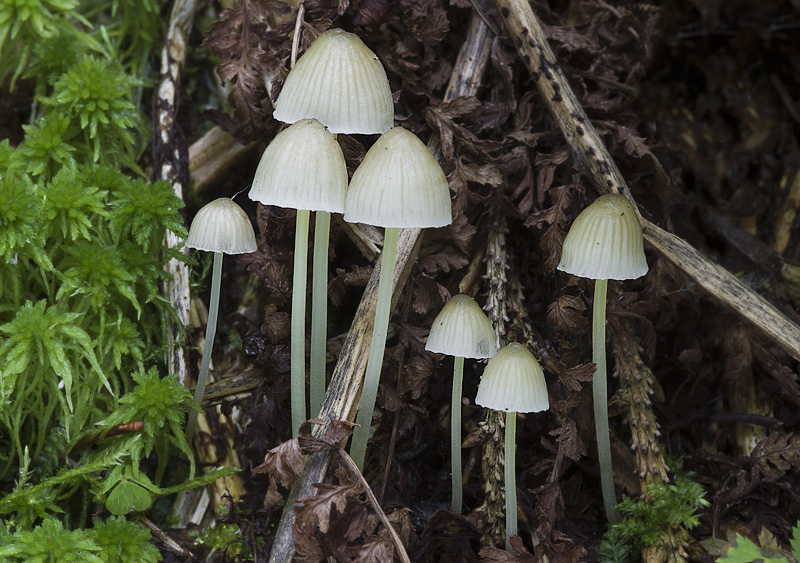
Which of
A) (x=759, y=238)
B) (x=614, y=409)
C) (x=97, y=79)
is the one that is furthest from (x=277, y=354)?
(x=759, y=238)

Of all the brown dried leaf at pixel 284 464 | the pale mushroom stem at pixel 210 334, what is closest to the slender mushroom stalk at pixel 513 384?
the brown dried leaf at pixel 284 464

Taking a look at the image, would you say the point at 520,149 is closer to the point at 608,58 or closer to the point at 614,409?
the point at 608,58

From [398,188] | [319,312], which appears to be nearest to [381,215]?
[398,188]

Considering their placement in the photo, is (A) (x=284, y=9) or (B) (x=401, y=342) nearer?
(B) (x=401, y=342)

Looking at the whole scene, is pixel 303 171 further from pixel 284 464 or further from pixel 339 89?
pixel 284 464

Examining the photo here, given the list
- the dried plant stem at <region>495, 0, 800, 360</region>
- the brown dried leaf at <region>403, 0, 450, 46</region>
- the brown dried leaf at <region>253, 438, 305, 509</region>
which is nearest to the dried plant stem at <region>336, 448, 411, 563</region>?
the brown dried leaf at <region>253, 438, 305, 509</region>

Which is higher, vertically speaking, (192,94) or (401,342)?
(192,94)
